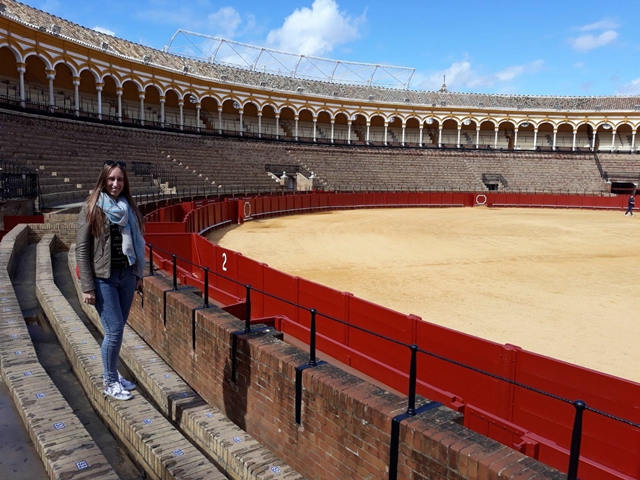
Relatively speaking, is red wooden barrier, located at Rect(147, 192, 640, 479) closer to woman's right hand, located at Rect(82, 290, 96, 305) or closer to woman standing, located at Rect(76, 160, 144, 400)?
woman standing, located at Rect(76, 160, 144, 400)

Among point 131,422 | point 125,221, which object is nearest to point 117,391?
point 131,422

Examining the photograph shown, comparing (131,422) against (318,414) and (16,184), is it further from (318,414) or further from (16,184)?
(16,184)

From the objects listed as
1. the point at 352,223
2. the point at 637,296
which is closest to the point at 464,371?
the point at 637,296

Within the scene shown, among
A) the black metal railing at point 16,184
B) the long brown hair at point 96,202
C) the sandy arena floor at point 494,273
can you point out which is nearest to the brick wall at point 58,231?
the black metal railing at point 16,184

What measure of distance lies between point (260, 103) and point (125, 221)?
44.7m

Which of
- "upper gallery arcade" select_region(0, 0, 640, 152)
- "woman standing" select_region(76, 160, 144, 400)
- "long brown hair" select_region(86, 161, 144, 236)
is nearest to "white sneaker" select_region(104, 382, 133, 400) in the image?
"woman standing" select_region(76, 160, 144, 400)

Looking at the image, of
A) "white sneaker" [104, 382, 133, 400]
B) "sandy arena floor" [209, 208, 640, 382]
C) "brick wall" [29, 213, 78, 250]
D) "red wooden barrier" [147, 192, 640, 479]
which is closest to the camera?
"white sneaker" [104, 382, 133, 400]

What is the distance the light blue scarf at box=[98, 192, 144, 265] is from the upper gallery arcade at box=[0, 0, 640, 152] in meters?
30.3

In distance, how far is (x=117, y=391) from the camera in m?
3.83

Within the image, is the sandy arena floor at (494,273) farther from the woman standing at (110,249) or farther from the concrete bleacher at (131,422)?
the woman standing at (110,249)

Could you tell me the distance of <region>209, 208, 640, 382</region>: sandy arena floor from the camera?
777 cm

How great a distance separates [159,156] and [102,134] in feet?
12.7

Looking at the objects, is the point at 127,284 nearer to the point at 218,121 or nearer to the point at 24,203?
the point at 24,203

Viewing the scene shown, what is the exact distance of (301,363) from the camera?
13.3 ft
